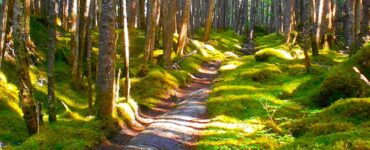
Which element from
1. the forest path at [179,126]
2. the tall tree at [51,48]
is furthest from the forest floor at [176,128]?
the tall tree at [51,48]

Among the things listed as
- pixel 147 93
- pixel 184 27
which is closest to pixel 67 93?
pixel 147 93

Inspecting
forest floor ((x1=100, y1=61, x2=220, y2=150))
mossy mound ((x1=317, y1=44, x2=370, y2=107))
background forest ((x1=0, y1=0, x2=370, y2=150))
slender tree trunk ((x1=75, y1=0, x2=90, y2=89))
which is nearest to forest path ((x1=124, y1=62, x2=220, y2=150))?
forest floor ((x1=100, y1=61, x2=220, y2=150))

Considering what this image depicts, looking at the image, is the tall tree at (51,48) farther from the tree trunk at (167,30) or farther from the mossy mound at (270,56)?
the mossy mound at (270,56)

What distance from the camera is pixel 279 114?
634 inches

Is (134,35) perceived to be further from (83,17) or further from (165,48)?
(83,17)

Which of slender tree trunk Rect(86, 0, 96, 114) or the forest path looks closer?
the forest path

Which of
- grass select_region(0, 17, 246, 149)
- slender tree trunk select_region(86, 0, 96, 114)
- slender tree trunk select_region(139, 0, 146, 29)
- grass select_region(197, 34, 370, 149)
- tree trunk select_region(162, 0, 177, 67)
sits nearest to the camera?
grass select_region(197, 34, 370, 149)

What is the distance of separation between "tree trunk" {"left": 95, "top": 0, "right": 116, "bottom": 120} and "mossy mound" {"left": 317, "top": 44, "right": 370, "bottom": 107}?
799 cm

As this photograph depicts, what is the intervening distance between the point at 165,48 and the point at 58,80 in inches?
277

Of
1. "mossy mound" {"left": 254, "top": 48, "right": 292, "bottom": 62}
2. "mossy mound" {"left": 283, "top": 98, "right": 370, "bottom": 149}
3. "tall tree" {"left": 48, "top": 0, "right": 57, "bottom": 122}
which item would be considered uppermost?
"tall tree" {"left": 48, "top": 0, "right": 57, "bottom": 122}

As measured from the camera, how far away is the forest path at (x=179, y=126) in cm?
1355

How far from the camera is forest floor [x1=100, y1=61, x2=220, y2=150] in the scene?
44.7ft

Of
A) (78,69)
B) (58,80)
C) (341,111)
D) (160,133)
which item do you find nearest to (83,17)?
(78,69)

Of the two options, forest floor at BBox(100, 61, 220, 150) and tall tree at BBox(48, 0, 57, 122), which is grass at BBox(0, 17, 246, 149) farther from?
tall tree at BBox(48, 0, 57, 122)
